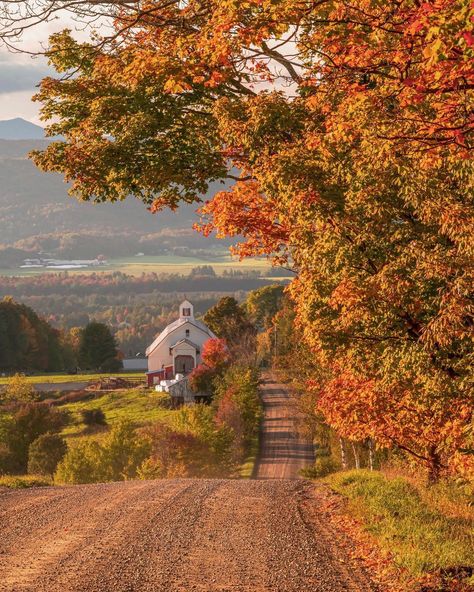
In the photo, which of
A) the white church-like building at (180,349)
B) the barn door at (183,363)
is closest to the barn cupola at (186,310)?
the white church-like building at (180,349)

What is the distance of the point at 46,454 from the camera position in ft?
149

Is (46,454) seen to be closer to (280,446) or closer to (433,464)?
(280,446)

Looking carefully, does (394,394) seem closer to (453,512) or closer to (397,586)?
(453,512)

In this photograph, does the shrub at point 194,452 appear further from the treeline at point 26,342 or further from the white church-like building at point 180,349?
the treeline at point 26,342

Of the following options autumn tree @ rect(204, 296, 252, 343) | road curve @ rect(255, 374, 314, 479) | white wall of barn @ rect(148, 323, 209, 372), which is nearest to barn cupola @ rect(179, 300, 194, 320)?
white wall of barn @ rect(148, 323, 209, 372)

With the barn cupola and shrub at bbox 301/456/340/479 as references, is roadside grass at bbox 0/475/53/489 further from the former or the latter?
the barn cupola

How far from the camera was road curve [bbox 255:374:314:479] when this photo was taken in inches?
1736

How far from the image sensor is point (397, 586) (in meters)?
8.13

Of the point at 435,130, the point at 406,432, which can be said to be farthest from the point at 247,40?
the point at 406,432

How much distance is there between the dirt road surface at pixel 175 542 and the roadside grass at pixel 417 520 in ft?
1.94

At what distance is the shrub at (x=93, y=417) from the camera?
6428cm

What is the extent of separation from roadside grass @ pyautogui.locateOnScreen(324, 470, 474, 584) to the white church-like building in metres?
83.9

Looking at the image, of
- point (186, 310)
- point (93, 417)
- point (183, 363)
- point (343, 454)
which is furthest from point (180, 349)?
point (343, 454)

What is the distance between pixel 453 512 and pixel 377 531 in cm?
154
